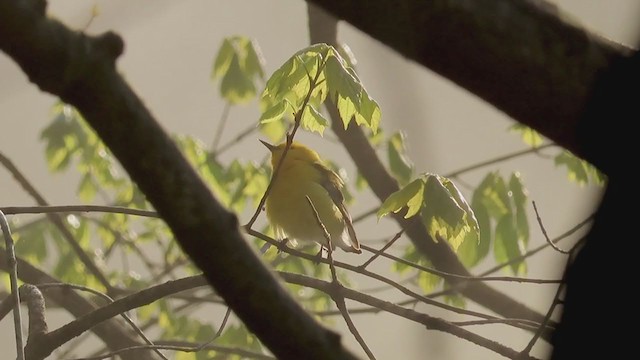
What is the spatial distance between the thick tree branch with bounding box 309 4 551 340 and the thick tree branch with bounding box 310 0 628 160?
1.98 metres

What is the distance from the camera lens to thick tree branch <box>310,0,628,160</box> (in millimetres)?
762

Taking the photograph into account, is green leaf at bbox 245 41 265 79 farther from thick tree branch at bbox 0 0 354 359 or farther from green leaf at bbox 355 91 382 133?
thick tree branch at bbox 0 0 354 359

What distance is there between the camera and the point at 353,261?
414cm

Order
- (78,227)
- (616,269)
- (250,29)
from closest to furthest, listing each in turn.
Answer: (616,269) → (78,227) → (250,29)

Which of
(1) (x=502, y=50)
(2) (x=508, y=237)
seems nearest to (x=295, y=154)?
(2) (x=508, y=237)

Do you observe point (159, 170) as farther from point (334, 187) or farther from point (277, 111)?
point (334, 187)

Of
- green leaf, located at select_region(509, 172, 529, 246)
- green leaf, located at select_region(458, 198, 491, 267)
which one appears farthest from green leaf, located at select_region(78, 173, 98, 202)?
green leaf, located at select_region(509, 172, 529, 246)

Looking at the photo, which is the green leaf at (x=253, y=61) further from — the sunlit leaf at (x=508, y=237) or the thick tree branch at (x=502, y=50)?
the thick tree branch at (x=502, y=50)

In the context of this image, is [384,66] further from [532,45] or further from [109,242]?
[109,242]

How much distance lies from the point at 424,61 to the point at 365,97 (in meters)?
1.10

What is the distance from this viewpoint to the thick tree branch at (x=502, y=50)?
0.76 metres

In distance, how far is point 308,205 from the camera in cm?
292

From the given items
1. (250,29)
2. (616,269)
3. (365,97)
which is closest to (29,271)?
(365,97)

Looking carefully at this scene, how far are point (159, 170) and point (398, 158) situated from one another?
229 centimetres
